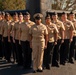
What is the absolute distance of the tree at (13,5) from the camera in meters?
33.1

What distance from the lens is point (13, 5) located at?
33.8 metres

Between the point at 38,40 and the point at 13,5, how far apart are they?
24.8m

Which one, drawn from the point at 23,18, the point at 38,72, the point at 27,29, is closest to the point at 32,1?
the point at 23,18

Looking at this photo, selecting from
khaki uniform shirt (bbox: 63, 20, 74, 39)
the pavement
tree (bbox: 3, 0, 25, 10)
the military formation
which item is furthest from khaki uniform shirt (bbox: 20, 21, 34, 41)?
tree (bbox: 3, 0, 25, 10)

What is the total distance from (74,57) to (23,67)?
1984mm

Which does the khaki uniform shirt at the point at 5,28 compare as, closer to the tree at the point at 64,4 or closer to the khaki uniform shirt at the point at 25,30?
the khaki uniform shirt at the point at 25,30

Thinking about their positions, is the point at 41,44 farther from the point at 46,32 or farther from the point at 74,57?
the point at 74,57

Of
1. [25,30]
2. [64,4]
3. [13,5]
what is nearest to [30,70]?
[25,30]

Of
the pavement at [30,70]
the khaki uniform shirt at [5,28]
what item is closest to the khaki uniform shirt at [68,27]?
the pavement at [30,70]

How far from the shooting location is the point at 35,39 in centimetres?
931

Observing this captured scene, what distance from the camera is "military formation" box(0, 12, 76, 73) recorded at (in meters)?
9.40

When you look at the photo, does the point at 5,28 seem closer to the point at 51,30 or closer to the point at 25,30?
the point at 25,30

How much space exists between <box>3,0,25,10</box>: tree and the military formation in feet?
72.3

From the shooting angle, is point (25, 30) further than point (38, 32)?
Yes
